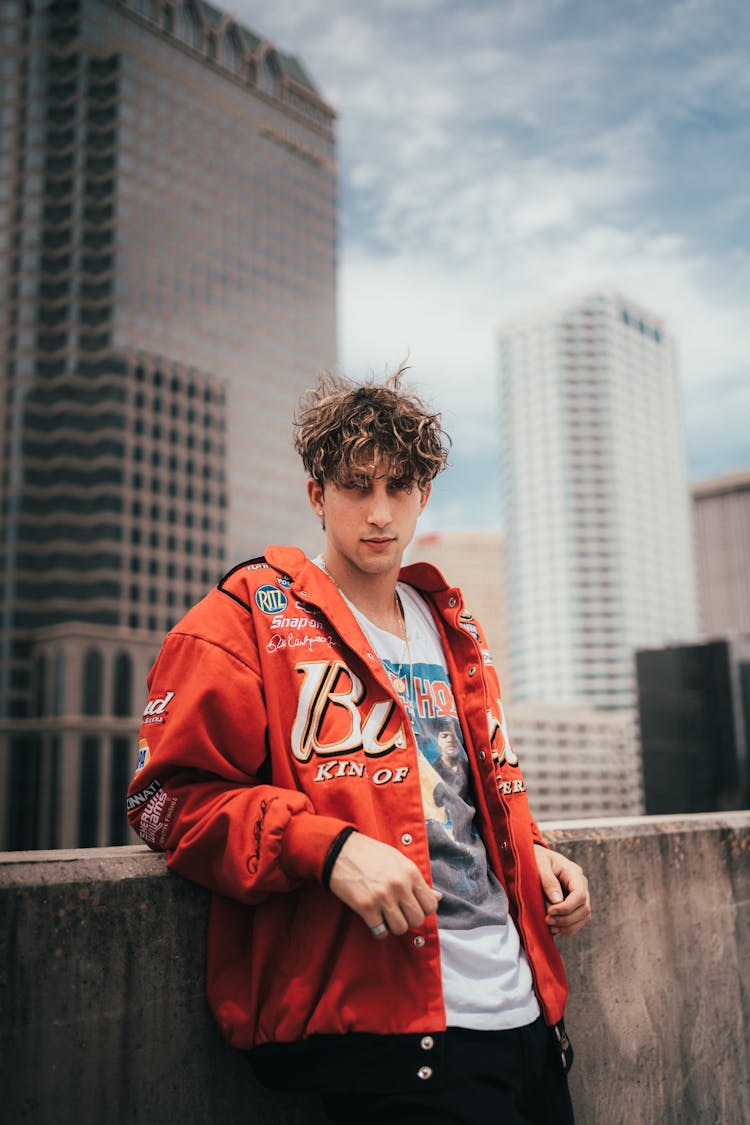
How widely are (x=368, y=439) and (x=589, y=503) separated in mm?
178205

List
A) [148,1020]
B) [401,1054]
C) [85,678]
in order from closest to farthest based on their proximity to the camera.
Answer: [401,1054], [148,1020], [85,678]

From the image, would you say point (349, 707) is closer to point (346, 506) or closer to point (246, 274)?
point (346, 506)

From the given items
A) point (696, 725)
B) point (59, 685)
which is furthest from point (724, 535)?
point (59, 685)

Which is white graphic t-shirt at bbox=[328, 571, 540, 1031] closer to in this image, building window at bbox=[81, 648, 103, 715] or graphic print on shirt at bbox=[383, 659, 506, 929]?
graphic print on shirt at bbox=[383, 659, 506, 929]

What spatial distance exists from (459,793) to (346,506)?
69cm

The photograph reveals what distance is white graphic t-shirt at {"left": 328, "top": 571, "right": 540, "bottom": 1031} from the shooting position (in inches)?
74.2

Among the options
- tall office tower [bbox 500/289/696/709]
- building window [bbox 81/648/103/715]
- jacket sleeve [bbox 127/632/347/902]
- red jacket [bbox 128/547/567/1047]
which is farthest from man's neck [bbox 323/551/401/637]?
tall office tower [bbox 500/289/696/709]

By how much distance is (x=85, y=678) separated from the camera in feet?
266

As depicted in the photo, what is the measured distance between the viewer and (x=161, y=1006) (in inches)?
81.6

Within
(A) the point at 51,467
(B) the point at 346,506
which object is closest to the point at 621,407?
(A) the point at 51,467

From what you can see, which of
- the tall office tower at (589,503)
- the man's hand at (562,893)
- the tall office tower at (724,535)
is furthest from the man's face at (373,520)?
the tall office tower at (589,503)

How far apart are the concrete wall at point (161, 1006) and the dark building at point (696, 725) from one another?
48.7 meters

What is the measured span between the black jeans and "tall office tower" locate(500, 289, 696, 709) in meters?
171

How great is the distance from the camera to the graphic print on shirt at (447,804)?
77.3 inches
